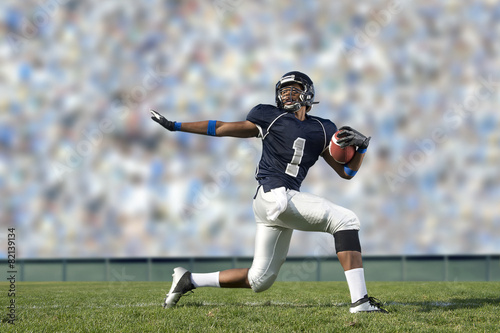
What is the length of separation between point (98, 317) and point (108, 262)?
1661 cm

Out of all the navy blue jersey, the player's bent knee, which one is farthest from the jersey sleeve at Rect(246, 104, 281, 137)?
the player's bent knee

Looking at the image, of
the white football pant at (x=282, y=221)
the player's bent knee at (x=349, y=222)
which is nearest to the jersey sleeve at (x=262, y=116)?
the white football pant at (x=282, y=221)

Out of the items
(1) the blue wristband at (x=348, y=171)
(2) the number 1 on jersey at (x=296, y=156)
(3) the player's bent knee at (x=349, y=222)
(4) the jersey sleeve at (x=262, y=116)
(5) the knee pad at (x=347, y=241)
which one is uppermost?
(4) the jersey sleeve at (x=262, y=116)

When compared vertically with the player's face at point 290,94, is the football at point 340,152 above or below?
below

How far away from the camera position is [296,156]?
17.6 ft

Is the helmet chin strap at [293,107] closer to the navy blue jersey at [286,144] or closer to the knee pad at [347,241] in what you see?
the navy blue jersey at [286,144]

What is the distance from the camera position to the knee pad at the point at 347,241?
503 centimetres

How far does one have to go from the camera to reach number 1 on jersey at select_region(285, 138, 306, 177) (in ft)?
17.5

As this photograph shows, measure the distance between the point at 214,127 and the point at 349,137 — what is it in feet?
4.64

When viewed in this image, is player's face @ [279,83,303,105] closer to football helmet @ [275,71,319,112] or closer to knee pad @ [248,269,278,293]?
football helmet @ [275,71,319,112]

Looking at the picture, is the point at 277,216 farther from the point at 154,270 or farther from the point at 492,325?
the point at 154,270

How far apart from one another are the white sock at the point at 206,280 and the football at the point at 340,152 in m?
1.85

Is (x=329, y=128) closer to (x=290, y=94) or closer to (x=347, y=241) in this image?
(x=290, y=94)

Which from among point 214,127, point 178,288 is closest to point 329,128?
point 214,127
